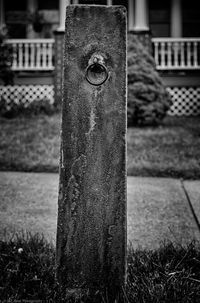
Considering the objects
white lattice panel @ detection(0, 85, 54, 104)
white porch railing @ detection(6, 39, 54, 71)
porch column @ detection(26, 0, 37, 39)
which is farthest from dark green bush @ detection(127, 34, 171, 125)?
porch column @ detection(26, 0, 37, 39)

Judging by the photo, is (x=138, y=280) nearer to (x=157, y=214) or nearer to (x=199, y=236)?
(x=199, y=236)

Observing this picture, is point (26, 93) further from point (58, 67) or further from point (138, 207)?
point (138, 207)

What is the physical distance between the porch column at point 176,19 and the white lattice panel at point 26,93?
5.70 m

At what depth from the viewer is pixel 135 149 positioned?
227 inches

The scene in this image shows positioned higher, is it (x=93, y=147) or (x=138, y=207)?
(x=93, y=147)

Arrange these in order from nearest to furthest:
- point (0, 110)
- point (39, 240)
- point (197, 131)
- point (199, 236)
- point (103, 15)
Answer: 1. point (103, 15)
2. point (39, 240)
3. point (199, 236)
4. point (197, 131)
5. point (0, 110)

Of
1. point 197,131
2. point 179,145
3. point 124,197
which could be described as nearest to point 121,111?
point 124,197

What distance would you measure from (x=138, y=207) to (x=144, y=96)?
17.1 ft

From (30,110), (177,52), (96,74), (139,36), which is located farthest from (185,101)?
(96,74)

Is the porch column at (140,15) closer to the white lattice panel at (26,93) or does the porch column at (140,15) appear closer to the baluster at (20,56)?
the white lattice panel at (26,93)

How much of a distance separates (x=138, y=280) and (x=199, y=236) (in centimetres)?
91

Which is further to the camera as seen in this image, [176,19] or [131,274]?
[176,19]

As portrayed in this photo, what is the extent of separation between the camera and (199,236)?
2.59 meters

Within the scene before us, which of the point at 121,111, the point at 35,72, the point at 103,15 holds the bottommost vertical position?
the point at 121,111
